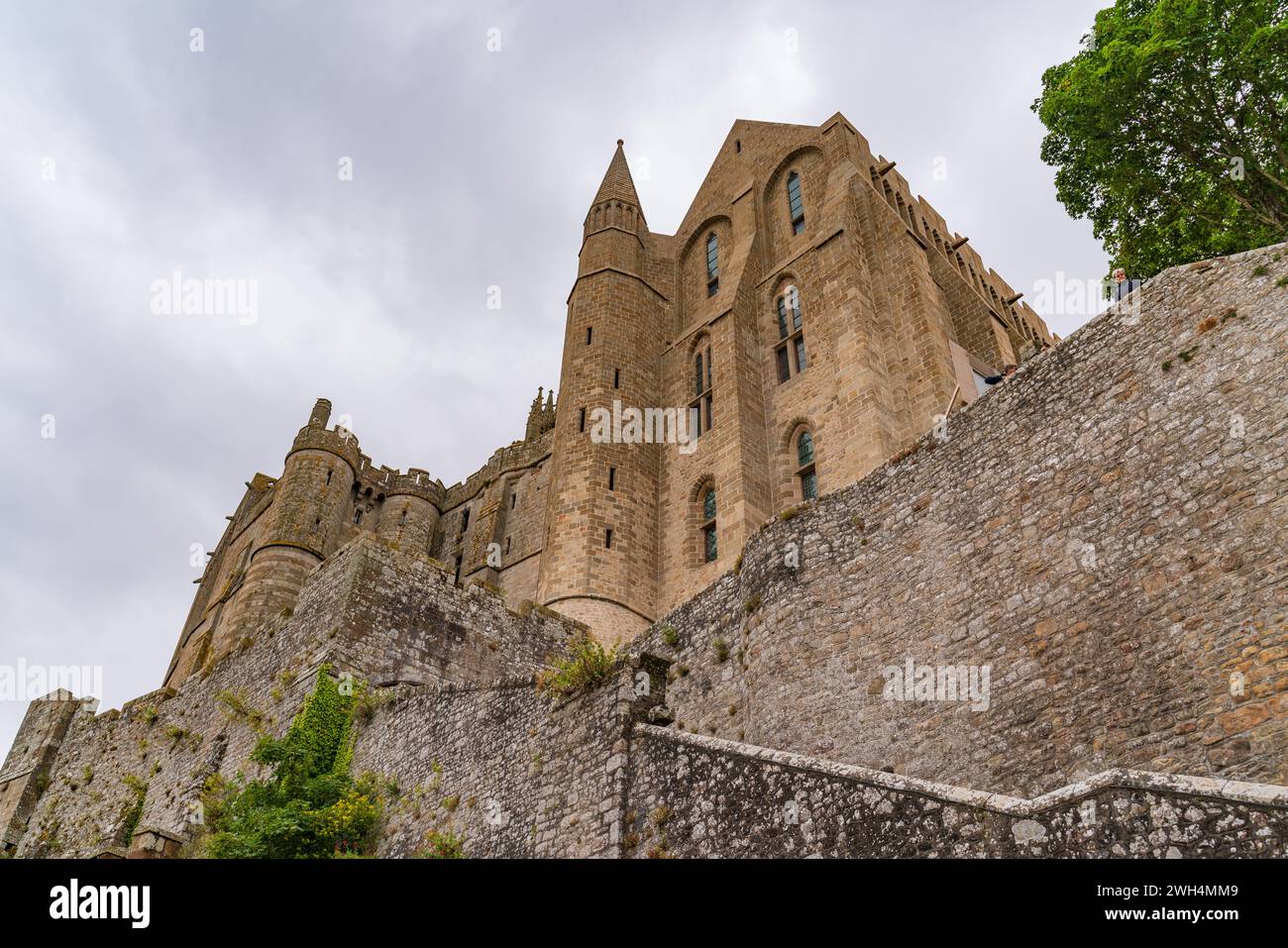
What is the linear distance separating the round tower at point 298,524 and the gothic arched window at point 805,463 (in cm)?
1882

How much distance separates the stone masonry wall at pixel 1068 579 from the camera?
7777mm

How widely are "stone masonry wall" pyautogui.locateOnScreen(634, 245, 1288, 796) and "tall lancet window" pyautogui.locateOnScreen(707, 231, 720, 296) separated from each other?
1908cm

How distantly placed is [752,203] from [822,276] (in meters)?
5.52

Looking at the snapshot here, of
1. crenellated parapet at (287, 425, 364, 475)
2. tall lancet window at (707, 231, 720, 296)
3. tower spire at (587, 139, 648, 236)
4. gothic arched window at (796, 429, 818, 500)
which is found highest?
tower spire at (587, 139, 648, 236)

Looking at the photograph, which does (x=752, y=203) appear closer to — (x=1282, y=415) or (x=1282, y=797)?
(x=1282, y=415)

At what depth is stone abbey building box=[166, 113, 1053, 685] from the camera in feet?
78.9

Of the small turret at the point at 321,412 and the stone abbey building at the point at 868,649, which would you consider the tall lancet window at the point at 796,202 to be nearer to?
the stone abbey building at the point at 868,649

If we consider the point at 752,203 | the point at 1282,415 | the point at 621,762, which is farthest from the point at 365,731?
the point at 752,203

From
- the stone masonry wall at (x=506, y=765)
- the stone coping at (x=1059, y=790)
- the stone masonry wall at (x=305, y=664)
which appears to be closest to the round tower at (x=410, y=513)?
the stone masonry wall at (x=305, y=664)

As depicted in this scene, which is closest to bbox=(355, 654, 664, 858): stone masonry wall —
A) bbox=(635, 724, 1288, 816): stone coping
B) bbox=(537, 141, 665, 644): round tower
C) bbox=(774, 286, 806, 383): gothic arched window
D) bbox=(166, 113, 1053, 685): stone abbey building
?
bbox=(635, 724, 1288, 816): stone coping

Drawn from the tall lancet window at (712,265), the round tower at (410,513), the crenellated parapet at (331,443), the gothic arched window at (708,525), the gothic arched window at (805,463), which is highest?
the tall lancet window at (712,265)

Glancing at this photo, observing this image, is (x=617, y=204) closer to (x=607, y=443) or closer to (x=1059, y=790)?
(x=607, y=443)

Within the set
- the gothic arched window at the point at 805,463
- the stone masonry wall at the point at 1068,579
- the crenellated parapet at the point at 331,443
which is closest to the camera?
the stone masonry wall at the point at 1068,579

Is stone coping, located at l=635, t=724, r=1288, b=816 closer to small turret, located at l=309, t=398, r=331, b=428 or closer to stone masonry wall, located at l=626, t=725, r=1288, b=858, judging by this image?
stone masonry wall, located at l=626, t=725, r=1288, b=858
